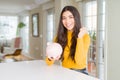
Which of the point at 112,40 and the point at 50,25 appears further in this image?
the point at 50,25

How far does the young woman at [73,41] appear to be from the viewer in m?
1.53

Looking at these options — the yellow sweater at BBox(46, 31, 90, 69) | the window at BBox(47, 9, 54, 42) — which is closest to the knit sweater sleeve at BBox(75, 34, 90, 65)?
the yellow sweater at BBox(46, 31, 90, 69)

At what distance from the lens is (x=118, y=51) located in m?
3.04

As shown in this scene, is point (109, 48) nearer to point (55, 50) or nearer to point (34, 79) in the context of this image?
point (55, 50)

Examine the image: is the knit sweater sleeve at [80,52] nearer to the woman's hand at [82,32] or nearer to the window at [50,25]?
the woman's hand at [82,32]

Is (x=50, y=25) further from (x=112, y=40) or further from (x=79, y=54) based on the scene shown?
(x=79, y=54)

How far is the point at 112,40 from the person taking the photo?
316cm

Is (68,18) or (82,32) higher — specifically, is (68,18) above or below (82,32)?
above

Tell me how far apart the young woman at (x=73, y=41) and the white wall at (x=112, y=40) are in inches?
63.2

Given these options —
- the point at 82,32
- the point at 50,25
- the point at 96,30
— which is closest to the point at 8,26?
the point at 50,25

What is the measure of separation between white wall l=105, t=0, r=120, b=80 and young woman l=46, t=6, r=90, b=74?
1.60m

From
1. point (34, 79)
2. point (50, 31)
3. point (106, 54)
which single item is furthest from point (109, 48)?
point (50, 31)

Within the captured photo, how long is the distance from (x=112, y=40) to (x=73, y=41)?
1.70 metres

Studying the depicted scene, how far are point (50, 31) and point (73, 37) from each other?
4915 millimetres
